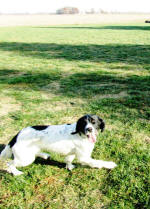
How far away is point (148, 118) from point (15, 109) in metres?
3.01

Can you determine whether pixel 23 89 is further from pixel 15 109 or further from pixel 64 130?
pixel 64 130

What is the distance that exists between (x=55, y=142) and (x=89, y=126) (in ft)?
1.74

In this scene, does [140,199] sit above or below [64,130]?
below

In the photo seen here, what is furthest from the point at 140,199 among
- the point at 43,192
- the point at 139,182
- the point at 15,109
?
the point at 15,109

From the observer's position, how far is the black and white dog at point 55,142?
289cm

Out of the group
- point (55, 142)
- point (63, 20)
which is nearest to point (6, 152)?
point (55, 142)

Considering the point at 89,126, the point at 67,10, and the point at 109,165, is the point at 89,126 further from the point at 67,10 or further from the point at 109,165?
the point at 67,10

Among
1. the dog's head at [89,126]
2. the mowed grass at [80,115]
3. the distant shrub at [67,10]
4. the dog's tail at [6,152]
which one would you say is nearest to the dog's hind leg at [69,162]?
the mowed grass at [80,115]

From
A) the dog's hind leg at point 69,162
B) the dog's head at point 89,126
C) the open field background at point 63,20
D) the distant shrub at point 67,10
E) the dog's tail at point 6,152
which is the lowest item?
the dog's hind leg at point 69,162

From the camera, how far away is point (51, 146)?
2979mm

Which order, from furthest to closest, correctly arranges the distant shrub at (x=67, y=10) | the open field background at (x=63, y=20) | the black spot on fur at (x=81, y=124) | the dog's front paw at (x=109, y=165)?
the distant shrub at (x=67, y=10), the open field background at (x=63, y=20), the dog's front paw at (x=109, y=165), the black spot on fur at (x=81, y=124)

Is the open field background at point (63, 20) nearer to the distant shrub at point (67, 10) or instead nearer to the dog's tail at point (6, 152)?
the dog's tail at point (6, 152)

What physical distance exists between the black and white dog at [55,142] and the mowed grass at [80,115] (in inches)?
8.7

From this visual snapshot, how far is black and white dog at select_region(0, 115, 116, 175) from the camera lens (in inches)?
114
